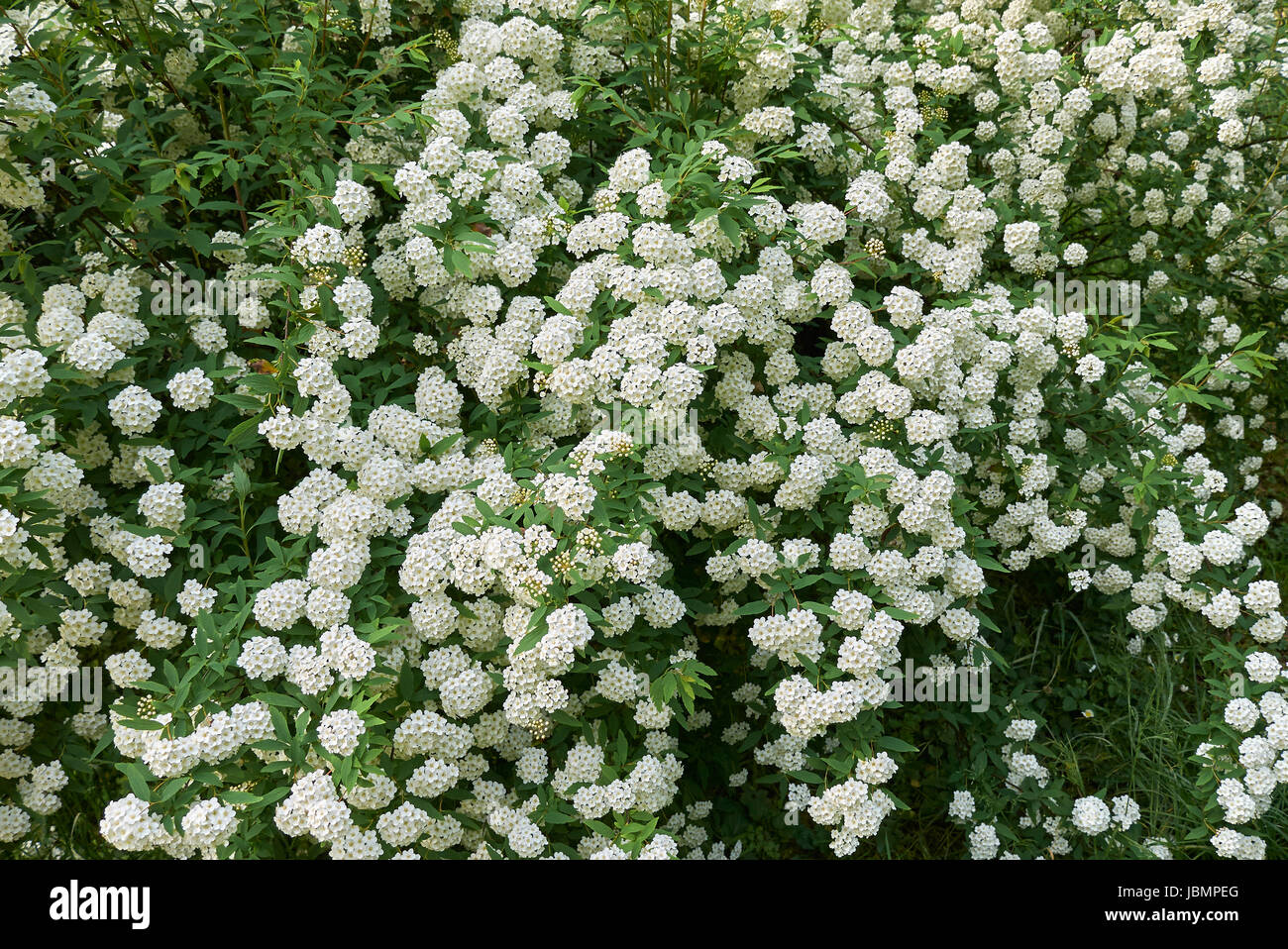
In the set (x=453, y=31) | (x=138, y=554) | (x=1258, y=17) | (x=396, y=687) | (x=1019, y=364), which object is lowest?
(x=396, y=687)

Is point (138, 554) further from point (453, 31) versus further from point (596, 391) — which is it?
point (453, 31)

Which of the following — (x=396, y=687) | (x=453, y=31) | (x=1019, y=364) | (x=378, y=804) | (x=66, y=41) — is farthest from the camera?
(x=453, y=31)

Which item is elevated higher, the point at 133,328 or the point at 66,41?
the point at 66,41

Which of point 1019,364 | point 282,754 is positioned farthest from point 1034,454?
point 282,754

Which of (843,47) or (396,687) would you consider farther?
(843,47)

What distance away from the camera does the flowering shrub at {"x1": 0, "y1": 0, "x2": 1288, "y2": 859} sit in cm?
322

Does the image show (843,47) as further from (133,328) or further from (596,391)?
(133,328)

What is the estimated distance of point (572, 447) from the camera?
3.55 m

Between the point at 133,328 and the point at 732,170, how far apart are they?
2424 millimetres

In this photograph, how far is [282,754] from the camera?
3.21 metres

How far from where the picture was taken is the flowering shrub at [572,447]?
3.22m

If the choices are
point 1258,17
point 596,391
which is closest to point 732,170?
point 596,391

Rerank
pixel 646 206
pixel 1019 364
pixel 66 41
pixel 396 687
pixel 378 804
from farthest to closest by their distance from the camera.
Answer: pixel 1019 364
pixel 66 41
pixel 646 206
pixel 396 687
pixel 378 804

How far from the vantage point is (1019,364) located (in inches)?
178
